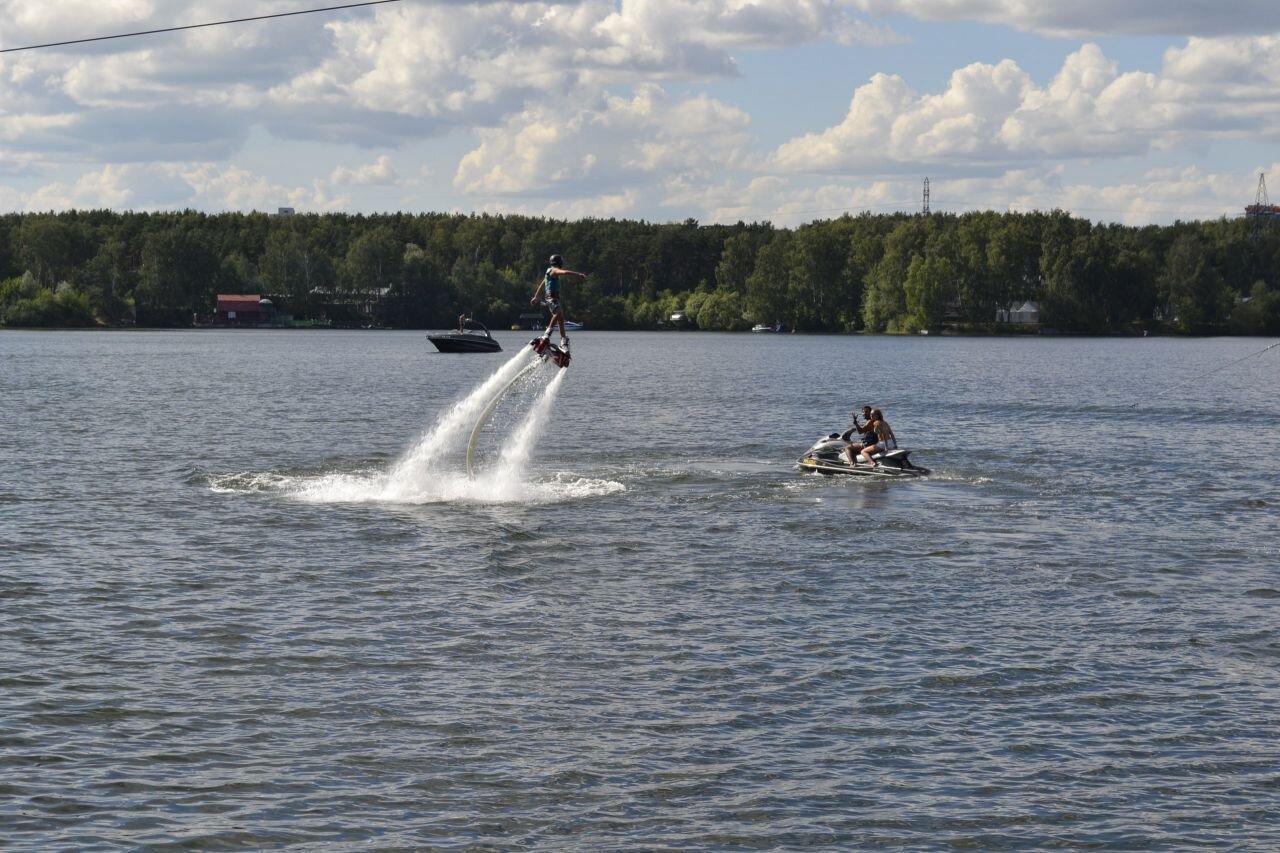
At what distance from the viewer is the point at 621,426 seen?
7669 centimetres

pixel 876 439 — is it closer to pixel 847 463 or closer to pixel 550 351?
pixel 847 463

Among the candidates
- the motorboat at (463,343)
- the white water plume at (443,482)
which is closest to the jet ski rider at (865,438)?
the white water plume at (443,482)

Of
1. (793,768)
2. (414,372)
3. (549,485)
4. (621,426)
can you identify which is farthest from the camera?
(414,372)

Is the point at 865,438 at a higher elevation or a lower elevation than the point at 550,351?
lower

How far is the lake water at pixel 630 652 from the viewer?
19203 millimetres

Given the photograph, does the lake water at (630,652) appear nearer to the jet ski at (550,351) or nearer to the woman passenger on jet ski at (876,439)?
the woman passenger on jet ski at (876,439)

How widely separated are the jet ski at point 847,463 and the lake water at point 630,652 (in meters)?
1.22

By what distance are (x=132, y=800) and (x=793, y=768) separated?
28.4ft

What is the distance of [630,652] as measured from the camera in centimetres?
2698

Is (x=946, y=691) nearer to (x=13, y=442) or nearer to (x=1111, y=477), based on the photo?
(x=1111, y=477)

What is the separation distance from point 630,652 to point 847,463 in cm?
2732

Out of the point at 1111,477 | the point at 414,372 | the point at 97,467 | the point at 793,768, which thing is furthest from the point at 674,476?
the point at 414,372

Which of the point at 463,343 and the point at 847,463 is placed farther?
the point at 463,343

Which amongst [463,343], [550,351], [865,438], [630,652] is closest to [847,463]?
[865,438]
